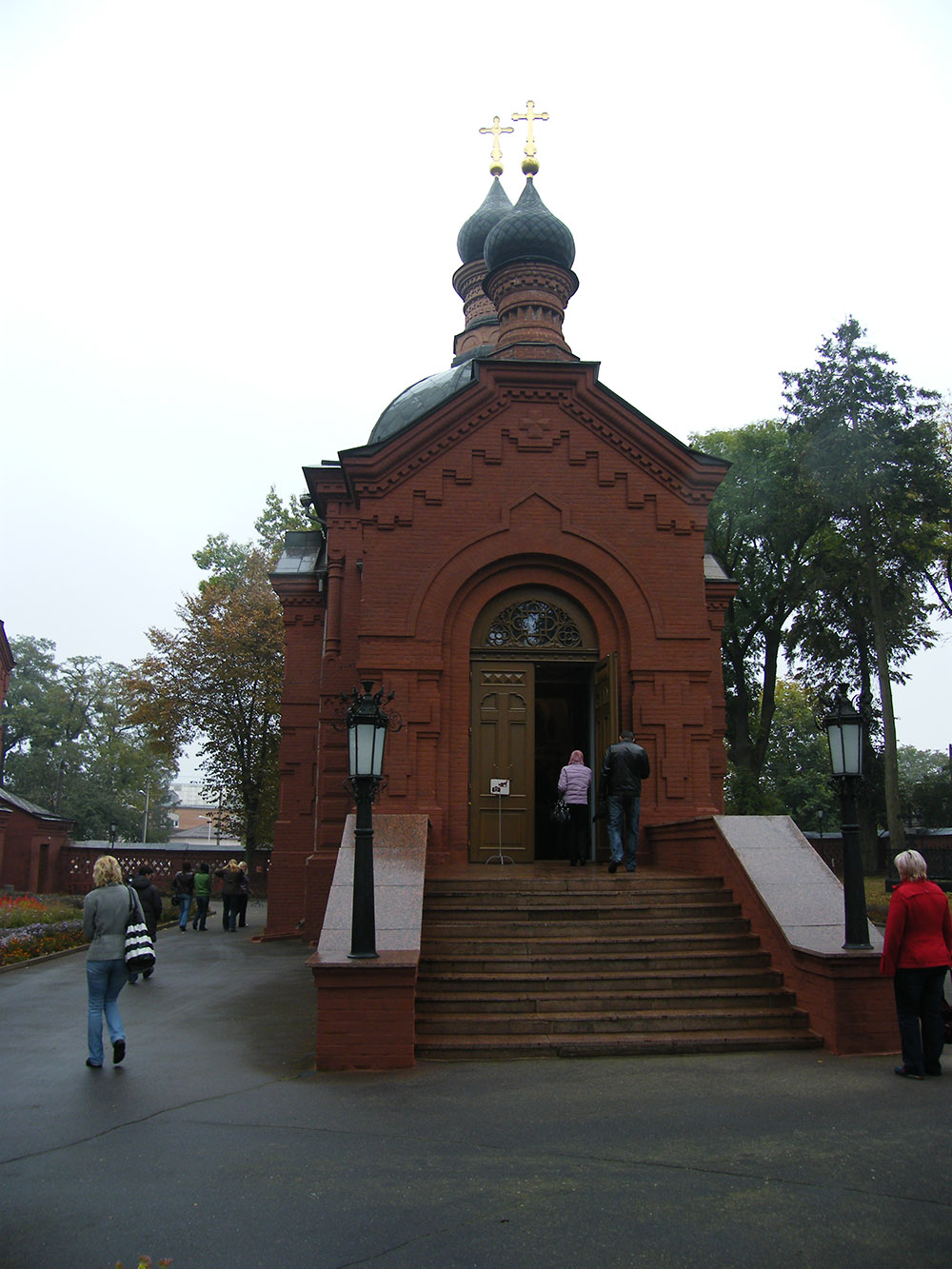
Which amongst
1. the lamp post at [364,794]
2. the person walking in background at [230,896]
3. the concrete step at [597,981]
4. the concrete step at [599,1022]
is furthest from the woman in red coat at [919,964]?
the person walking in background at [230,896]

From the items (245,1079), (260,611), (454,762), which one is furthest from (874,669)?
(245,1079)

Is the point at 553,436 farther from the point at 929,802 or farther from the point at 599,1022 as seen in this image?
the point at 929,802

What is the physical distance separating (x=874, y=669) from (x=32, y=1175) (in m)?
30.9

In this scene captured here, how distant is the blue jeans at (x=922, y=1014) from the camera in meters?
6.73

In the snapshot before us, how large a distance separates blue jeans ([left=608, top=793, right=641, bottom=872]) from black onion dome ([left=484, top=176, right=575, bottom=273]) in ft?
35.3

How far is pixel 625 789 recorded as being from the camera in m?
11.1

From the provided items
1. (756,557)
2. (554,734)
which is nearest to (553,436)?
(554,734)

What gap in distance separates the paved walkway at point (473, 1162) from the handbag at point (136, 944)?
0.80m

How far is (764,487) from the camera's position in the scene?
31266 millimetres

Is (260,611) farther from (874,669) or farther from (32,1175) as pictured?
(32,1175)

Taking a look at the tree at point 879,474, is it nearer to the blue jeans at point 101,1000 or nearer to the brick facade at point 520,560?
the brick facade at point 520,560

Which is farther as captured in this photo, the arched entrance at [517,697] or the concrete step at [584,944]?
the arched entrance at [517,697]

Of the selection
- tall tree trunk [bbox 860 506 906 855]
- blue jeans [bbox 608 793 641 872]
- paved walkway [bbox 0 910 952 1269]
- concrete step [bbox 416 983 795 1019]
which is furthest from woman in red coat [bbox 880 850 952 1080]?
tall tree trunk [bbox 860 506 906 855]

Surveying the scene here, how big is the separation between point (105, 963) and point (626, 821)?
5984 mm
